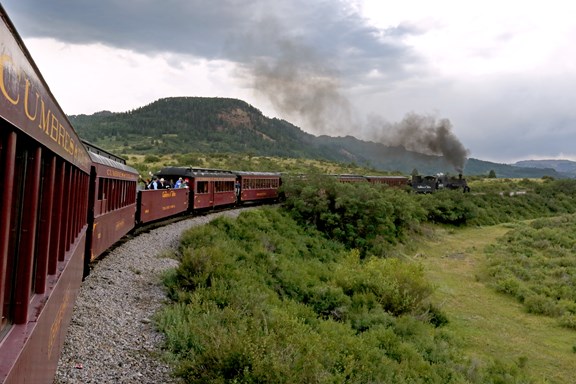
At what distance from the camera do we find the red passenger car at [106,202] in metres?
9.43

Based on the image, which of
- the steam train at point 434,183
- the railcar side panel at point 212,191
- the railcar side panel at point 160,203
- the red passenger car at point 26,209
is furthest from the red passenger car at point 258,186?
the red passenger car at point 26,209

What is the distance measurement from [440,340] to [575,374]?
4281 millimetres

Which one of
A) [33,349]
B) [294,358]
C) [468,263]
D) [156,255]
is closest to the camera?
[33,349]

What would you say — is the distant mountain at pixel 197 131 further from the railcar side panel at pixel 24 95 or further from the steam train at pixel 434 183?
the railcar side panel at pixel 24 95

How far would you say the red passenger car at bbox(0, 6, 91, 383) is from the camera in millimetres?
2365

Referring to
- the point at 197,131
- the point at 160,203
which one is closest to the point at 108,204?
the point at 160,203

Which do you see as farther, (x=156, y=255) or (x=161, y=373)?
(x=156, y=255)

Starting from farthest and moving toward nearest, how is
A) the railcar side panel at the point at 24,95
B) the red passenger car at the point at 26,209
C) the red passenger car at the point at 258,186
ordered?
the red passenger car at the point at 258,186 → the red passenger car at the point at 26,209 → the railcar side panel at the point at 24,95

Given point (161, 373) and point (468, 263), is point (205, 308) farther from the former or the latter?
point (468, 263)

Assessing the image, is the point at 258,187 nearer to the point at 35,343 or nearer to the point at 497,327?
the point at 497,327

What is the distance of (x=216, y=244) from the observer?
51.7 feet

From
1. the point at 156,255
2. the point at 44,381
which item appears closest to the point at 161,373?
the point at 44,381

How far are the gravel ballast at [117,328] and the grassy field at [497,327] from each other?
10.8m

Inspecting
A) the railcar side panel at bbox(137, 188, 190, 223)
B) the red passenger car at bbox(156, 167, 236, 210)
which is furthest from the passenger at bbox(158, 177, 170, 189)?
the railcar side panel at bbox(137, 188, 190, 223)
